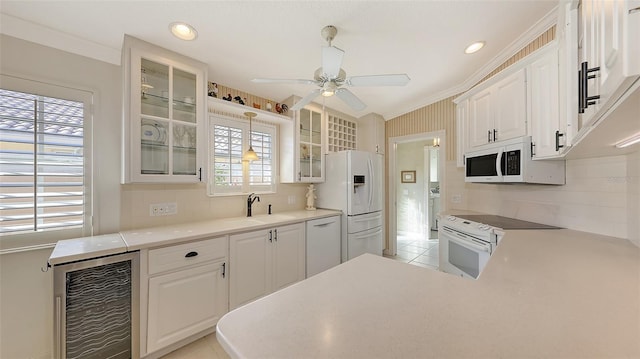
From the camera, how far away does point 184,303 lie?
1.79 meters

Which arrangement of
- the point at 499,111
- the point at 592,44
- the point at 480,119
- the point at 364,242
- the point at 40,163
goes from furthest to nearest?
1. the point at 364,242
2. the point at 480,119
3. the point at 499,111
4. the point at 40,163
5. the point at 592,44

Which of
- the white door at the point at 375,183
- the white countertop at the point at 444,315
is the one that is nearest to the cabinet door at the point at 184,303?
the white countertop at the point at 444,315

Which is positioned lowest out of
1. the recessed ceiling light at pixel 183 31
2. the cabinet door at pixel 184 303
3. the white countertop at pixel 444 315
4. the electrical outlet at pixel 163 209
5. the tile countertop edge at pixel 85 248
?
the cabinet door at pixel 184 303

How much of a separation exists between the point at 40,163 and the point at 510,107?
3885 mm

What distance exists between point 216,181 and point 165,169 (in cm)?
64

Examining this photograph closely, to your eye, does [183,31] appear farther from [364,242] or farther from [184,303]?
[364,242]

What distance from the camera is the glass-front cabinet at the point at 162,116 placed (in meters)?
1.82

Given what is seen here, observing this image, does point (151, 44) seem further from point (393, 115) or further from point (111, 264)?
point (393, 115)

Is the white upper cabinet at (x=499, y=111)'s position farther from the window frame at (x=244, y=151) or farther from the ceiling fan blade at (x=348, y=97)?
the window frame at (x=244, y=151)

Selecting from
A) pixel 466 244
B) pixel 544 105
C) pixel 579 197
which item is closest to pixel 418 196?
pixel 466 244

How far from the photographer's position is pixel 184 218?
91.7 inches

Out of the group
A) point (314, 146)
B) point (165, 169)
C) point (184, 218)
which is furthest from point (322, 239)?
point (165, 169)

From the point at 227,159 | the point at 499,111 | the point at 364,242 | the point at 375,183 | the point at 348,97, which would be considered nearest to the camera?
the point at 348,97

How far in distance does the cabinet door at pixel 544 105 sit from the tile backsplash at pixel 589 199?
33 centimetres
